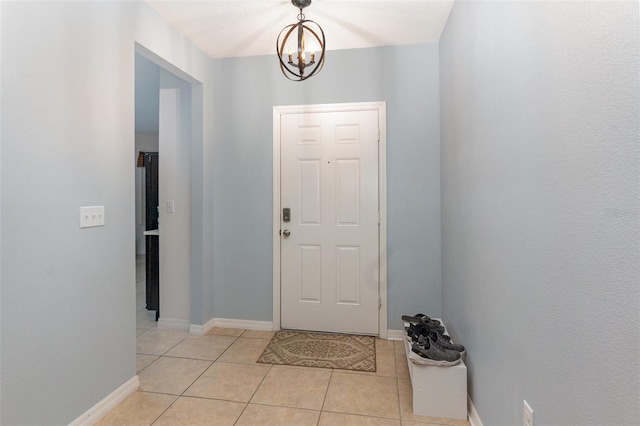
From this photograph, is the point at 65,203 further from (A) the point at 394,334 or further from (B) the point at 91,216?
(A) the point at 394,334

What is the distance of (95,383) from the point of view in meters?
1.77

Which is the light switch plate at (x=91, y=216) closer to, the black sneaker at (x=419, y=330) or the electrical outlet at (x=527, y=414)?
the black sneaker at (x=419, y=330)

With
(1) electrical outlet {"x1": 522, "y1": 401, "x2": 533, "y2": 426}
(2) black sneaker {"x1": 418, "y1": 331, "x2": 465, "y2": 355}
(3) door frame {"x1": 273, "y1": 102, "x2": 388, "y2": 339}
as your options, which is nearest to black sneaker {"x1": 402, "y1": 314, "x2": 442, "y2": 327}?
(2) black sneaker {"x1": 418, "y1": 331, "x2": 465, "y2": 355}

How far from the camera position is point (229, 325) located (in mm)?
3064

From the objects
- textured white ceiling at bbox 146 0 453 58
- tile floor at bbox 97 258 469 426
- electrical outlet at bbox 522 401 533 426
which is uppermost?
textured white ceiling at bbox 146 0 453 58

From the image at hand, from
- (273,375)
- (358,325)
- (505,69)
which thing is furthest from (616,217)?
(358,325)

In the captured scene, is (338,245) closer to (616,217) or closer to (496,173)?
(496,173)

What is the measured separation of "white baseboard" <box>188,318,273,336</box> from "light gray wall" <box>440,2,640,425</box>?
191 cm

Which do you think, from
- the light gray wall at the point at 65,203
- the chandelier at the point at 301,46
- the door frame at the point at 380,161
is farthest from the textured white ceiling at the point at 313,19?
the door frame at the point at 380,161

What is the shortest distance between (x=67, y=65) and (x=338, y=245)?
7.29 ft

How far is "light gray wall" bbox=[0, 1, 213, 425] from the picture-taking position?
1361 millimetres

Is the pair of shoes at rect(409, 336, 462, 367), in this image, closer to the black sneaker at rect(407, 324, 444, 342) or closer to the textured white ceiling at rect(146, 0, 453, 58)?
the black sneaker at rect(407, 324, 444, 342)

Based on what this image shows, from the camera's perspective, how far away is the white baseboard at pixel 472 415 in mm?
1645

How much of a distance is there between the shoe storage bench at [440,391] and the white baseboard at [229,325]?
1.58 metres
